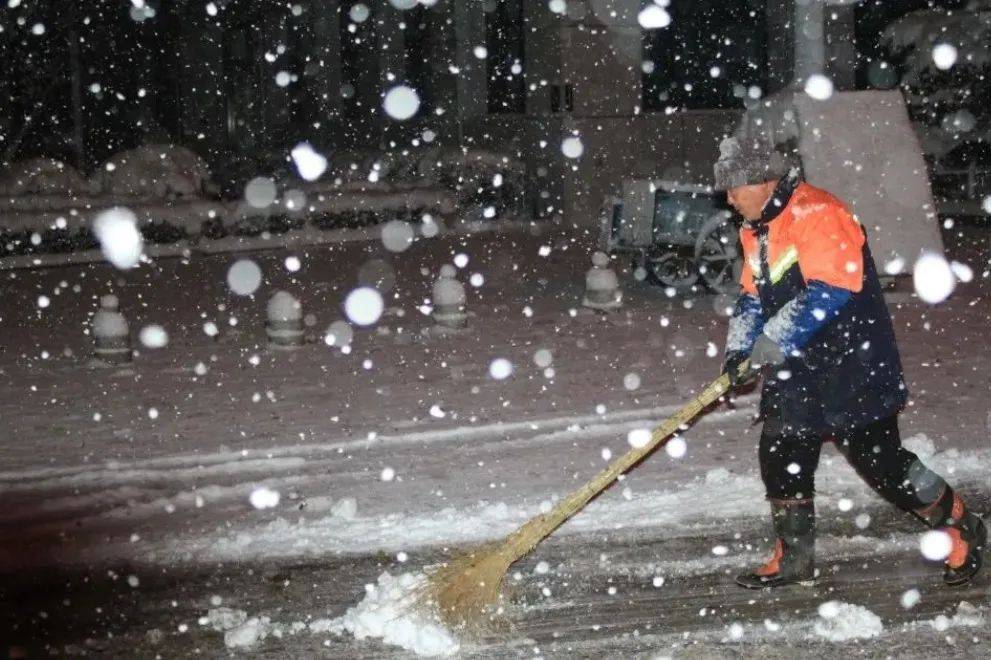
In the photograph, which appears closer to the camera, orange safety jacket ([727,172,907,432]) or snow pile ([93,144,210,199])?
orange safety jacket ([727,172,907,432])

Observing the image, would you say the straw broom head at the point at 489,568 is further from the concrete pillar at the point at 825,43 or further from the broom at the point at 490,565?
the concrete pillar at the point at 825,43

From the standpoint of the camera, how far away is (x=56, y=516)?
557 cm

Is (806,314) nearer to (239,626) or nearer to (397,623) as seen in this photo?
(397,623)

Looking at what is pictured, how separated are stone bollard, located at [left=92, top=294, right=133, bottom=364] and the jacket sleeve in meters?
6.24

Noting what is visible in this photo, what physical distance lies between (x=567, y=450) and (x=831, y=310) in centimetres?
278

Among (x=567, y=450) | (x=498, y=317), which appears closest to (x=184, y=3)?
(x=498, y=317)

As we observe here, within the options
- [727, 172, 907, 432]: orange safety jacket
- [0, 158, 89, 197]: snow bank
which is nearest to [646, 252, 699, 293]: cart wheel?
[727, 172, 907, 432]: orange safety jacket

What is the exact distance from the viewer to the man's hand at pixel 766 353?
404 centimetres

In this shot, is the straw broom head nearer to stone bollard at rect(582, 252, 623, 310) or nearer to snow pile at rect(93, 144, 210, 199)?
stone bollard at rect(582, 252, 623, 310)

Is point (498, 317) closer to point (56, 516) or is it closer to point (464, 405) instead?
point (464, 405)

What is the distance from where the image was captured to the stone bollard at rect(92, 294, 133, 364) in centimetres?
877

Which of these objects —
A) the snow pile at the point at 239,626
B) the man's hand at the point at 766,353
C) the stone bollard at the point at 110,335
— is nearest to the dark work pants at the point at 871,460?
the man's hand at the point at 766,353

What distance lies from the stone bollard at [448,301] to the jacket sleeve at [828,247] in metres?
6.00

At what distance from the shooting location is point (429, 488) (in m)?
5.88
